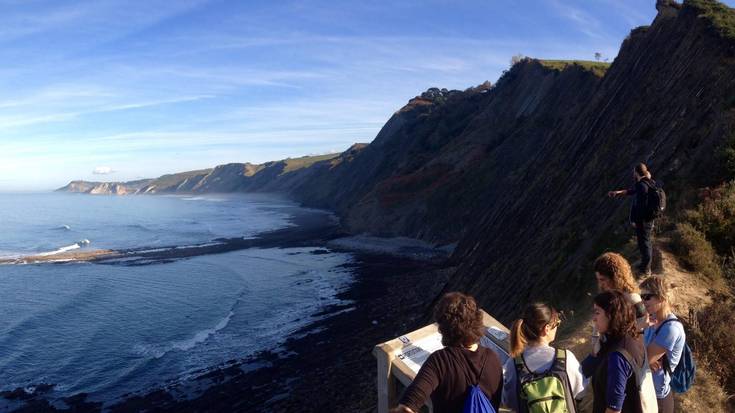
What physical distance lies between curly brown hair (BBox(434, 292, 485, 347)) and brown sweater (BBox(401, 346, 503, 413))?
7cm

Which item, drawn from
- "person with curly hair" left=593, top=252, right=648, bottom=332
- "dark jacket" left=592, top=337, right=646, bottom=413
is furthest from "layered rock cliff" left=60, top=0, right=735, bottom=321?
"dark jacket" left=592, top=337, right=646, bottom=413

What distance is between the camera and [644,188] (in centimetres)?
834

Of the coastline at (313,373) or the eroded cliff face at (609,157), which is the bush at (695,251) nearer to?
the eroded cliff face at (609,157)

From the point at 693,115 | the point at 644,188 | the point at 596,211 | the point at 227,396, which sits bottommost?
the point at 227,396

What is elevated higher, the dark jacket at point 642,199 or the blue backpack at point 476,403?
the dark jacket at point 642,199

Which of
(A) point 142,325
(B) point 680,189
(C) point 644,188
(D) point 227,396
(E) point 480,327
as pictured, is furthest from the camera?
(A) point 142,325

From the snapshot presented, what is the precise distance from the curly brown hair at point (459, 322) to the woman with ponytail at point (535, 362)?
0.44m

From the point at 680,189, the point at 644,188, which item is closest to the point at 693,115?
the point at 680,189

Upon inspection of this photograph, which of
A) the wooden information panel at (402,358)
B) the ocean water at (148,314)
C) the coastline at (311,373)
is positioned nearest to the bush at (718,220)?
the wooden information panel at (402,358)

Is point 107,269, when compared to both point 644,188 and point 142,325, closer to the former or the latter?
point 142,325

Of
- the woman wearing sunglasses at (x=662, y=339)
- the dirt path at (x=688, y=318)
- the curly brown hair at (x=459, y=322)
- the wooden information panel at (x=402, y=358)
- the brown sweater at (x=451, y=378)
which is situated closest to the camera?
the brown sweater at (x=451, y=378)

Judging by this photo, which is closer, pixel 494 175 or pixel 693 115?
pixel 693 115

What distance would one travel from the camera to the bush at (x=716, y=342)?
20.0 ft

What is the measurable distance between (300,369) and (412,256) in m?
26.5
